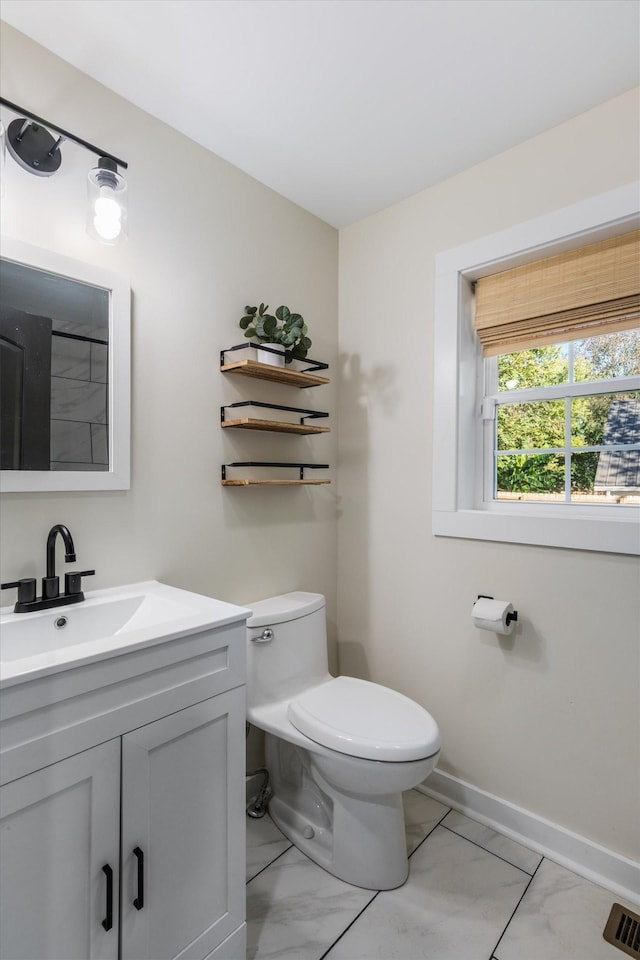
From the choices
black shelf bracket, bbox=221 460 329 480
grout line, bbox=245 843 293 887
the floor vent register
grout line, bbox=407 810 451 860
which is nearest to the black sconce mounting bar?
black shelf bracket, bbox=221 460 329 480

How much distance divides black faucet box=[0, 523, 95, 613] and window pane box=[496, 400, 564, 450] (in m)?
1.54

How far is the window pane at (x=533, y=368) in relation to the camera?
1769 millimetres

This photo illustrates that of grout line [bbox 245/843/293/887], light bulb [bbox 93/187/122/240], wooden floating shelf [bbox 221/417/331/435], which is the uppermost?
light bulb [bbox 93/187/122/240]

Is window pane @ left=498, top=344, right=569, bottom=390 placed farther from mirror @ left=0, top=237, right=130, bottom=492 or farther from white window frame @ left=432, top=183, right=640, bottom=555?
mirror @ left=0, top=237, right=130, bottom=492

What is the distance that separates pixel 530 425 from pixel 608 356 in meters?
0.34

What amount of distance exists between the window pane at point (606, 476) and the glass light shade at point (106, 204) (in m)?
1.64

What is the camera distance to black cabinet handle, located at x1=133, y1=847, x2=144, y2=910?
1027mm

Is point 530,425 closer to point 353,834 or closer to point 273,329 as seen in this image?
point 273,329

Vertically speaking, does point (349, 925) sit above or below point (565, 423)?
below

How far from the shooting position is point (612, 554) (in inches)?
60.1

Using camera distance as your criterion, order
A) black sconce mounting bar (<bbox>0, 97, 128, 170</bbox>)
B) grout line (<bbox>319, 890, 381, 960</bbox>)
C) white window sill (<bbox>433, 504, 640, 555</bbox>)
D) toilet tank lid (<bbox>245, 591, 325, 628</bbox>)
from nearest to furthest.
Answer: black sconce mounting bar (<bbox>0, 97, 128, 170</bbox>) → grout line (<bbox>319, 890, 381, 960</bbox>) → white window sill (<bbox>433, 504, 640, 555</bbox>) → toilet tank lid (<bbox>245, 591, 325, 628</bbox>)

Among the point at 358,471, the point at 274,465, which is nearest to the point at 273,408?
the point at 274,465

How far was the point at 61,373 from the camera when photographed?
1349 millimetres

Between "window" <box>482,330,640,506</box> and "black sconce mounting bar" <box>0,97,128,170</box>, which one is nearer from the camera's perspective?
"black sconce mounting bar" <box>0,97,128,170</box>
